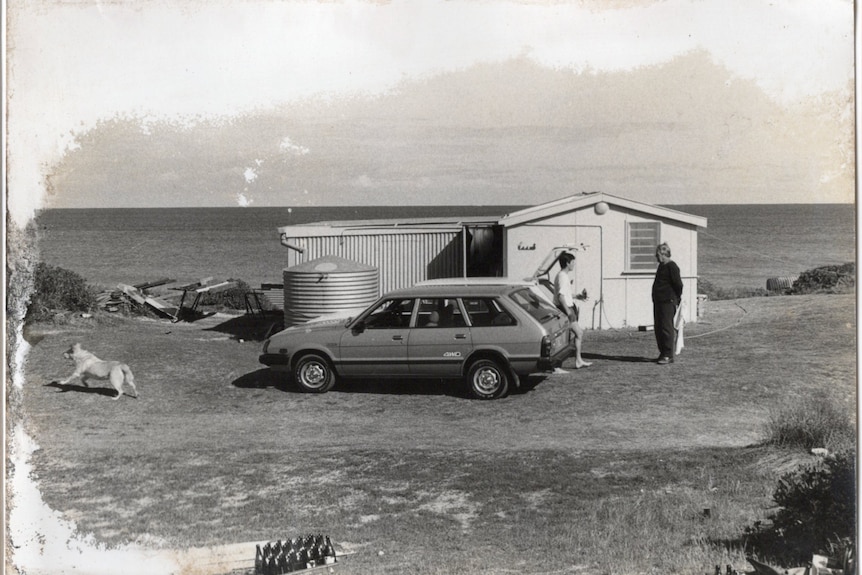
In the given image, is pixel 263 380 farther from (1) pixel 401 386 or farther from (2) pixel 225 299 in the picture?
(2) pixel 225 299

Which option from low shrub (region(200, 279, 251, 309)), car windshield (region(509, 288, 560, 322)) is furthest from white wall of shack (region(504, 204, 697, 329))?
low shrub (region(200, 279, 251, 309))

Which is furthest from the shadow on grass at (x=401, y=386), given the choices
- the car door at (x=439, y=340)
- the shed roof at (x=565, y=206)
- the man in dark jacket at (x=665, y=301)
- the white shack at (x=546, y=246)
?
the man in dark jacket at (x=665, y=301)

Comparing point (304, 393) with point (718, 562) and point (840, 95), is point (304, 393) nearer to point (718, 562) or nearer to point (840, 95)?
point (718, 562)

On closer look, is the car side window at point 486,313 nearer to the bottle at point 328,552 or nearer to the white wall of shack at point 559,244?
the white wall of shack at point 559,244

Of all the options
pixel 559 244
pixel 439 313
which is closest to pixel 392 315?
pixel 439 313

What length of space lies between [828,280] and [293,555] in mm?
6210

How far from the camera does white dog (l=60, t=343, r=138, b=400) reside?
8.73 meters

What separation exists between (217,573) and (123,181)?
13.9 ft

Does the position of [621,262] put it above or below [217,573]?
above

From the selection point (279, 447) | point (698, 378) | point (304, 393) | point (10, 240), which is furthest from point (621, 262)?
point (10, 240)

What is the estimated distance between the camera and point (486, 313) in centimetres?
882

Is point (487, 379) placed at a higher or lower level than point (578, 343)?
lower

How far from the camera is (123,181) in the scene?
8.91 meters

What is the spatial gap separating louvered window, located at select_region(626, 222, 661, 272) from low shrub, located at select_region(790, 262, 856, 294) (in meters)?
1.77
